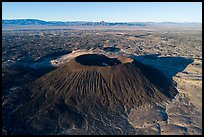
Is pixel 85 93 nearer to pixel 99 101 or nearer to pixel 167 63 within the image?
pixel 99 101

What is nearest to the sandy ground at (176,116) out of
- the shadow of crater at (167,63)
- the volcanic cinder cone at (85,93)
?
the volcanic cinder cone at (85,93)

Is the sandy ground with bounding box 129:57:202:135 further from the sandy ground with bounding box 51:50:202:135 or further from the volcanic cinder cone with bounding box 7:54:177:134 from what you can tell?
the volcanic cinder cone with bounding box 7:54:177:134

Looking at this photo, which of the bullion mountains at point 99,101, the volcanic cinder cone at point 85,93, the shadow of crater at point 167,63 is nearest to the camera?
the bullion mountains at point 99,101

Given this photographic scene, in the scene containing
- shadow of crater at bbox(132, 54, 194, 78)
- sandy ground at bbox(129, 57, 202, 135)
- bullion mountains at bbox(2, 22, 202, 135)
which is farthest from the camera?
shadow of crater at bbox(132, 54, 194, 78)

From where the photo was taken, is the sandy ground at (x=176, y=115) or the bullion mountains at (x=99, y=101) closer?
the bullion mountains at (x=99, y=101)

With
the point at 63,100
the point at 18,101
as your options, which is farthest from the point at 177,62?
the point at 18,101

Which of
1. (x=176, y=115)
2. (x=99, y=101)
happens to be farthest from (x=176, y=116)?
(x=99, y=101)

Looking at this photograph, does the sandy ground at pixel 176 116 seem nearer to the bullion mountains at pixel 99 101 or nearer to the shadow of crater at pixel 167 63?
the bullion mountains at pixel 99 101

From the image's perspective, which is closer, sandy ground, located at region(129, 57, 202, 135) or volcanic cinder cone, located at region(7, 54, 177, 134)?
sandy ground, located at region(129, 57, 202, 135)

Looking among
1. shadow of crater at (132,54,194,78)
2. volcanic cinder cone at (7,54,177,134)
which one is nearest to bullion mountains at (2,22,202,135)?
volcanic cinder cone at (7,54,177,134)

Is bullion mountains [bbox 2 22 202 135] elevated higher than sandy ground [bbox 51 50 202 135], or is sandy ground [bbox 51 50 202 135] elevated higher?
bullion mountains [bbox 2 22 202 135]
